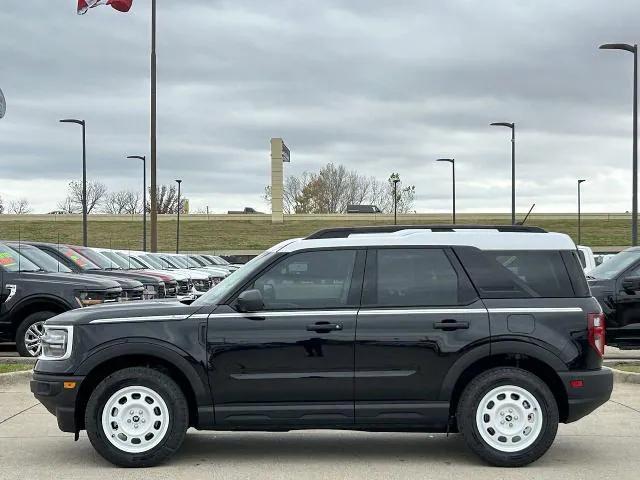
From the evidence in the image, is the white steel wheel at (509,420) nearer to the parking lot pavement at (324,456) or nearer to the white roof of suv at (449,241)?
the parking lot pavement at (324,456)

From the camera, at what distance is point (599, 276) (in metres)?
14.0

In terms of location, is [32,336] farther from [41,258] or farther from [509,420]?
[509,420]

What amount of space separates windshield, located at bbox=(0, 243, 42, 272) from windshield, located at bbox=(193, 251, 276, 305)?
7387 mm

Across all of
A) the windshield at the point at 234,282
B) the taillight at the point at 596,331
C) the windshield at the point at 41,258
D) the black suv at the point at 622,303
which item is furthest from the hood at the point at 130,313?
the black suv at the point at 622,303

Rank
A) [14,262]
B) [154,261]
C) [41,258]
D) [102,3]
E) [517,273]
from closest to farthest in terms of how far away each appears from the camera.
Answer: [517,273]
[14,262]
[41,258]
[102,3]
[154,261]

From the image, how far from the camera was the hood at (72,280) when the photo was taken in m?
13.5

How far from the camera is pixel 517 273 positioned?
7.39 metres

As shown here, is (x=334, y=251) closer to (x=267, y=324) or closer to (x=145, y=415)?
(x=267, y=324)

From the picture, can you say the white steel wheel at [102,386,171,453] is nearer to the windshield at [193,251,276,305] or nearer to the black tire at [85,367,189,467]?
the black tire at [85,367,189,467]

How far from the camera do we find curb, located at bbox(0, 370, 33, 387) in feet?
37.4

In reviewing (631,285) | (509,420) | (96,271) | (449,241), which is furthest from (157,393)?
(96,271)

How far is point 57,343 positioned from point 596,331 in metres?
4.07

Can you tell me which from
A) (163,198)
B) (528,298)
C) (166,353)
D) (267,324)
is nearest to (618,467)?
(528,298)

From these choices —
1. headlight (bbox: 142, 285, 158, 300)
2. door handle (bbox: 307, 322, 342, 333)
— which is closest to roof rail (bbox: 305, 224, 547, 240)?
door handle (bbox: 307, 322, 342, 333)
